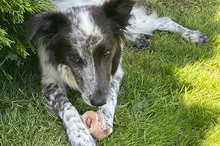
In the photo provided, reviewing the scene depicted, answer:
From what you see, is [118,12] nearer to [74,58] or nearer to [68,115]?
[74,58]

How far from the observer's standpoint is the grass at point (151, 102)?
106 inches

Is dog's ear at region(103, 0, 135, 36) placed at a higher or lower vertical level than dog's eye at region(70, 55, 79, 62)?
higher

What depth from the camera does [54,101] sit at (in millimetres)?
2955

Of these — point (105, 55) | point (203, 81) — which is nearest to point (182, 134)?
point (203, 81)

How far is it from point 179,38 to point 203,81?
116 cm

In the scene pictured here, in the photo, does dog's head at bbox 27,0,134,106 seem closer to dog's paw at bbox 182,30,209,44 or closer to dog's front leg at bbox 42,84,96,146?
dog's front leg at bbox 42,84,96,146

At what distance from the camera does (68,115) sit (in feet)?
8.82

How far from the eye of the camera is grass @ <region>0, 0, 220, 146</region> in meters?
2.68

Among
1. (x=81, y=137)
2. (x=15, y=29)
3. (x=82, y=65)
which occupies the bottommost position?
(x=81, y=137)

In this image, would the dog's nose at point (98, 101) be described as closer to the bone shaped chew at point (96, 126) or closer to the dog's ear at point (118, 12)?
the bone shaped chew at point (96, 126)

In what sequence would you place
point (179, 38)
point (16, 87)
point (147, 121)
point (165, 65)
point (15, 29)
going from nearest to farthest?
point (15, 29) < point (147, 121) < point (16, 87) < point (165, 65) < point (179, 38)

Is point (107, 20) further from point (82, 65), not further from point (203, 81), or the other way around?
point (203, 81)

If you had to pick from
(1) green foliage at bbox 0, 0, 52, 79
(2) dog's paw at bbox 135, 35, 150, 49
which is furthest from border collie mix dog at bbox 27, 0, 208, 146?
(2) dog's paw at bbox 135, 35, 150, 49

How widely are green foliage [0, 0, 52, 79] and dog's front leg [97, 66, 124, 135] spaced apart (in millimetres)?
1039
